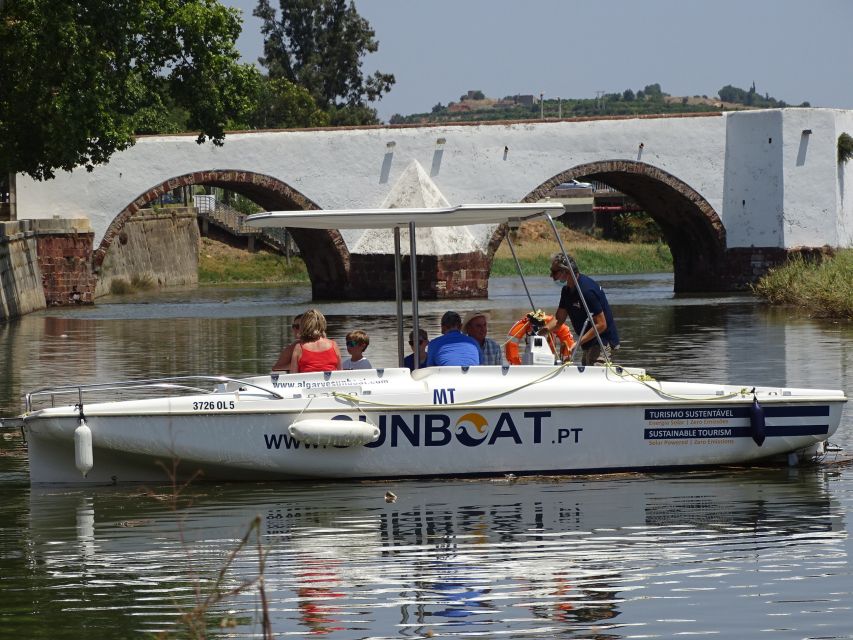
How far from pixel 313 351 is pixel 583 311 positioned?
2.57 meters

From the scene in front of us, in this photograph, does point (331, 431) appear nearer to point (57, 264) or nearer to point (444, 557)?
point (444, 557)

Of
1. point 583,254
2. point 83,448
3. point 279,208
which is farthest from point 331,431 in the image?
point 583,254

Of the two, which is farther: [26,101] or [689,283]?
[689,283]

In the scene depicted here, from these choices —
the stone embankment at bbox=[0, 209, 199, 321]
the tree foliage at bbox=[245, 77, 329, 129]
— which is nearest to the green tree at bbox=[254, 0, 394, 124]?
the tree foliage at bbox=[245, 77, 329, 129]

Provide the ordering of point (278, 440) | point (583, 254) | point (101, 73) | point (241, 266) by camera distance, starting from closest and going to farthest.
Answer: point (278, 440), point (101, 73), point (241, 266), point (583, 254)

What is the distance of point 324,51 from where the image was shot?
243ft

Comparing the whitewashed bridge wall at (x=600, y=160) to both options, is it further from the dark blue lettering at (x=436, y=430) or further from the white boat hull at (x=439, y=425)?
the dark blue lettering at (x=436, y=430)

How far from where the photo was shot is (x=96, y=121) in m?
26.2

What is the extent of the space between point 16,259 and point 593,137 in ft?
45.9

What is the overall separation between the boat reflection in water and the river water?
2cm

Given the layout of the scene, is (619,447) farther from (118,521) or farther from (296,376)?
(118,521)

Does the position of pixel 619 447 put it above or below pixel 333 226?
below

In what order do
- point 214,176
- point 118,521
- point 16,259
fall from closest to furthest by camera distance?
point 118,521, point 16,259, point 214,176

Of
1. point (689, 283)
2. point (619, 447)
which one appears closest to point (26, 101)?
point (619, 447)
